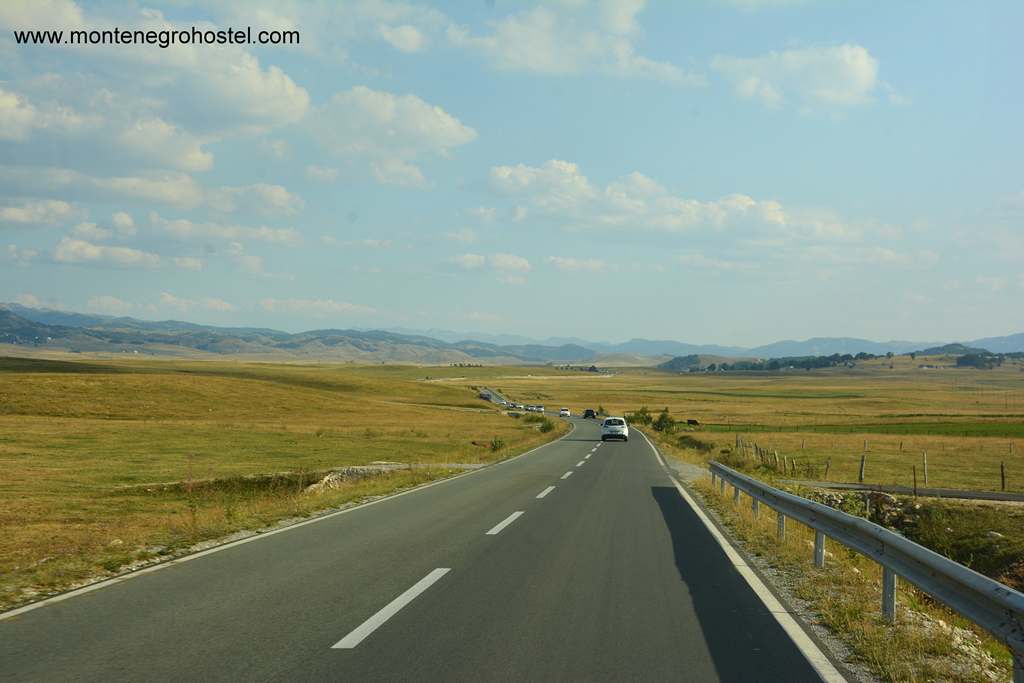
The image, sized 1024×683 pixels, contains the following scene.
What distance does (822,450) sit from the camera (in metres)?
50.8

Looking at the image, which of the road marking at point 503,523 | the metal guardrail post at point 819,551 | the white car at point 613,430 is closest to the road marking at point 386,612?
the road marking at point 503,523

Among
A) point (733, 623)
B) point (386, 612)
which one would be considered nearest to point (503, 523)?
point (386, 612)

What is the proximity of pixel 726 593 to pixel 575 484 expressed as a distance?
12940mm

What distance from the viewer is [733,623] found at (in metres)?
7.23

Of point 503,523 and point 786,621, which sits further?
point 503,523

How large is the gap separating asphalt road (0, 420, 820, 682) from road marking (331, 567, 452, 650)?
1.0 inches

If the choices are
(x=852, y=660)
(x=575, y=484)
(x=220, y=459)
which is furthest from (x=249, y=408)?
(x=852, y=660)

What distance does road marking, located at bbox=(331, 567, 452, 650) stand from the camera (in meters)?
6.46

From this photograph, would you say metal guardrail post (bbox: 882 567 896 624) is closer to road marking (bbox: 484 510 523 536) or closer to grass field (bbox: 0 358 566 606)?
road marking (bbox: 484 510 523 536)

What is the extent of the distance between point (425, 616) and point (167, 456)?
2918 cm

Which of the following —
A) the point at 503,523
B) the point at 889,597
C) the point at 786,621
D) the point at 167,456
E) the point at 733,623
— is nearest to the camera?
the point at 733,623

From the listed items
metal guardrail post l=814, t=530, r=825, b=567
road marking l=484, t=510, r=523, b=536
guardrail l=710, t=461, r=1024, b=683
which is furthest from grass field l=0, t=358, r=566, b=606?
metal guardrail post l=814, t=530, r=825, b=567

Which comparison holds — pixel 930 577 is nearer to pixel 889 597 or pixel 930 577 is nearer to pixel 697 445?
pixel 889 597

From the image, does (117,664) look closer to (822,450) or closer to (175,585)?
(175,585)
